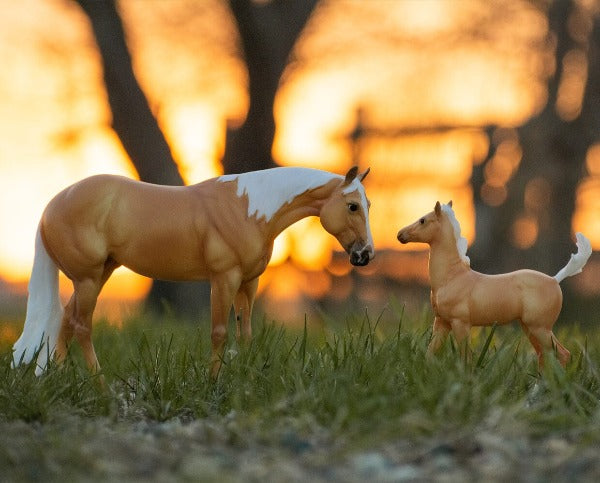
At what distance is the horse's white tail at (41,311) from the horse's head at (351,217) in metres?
1.26

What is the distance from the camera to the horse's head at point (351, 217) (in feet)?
12.6

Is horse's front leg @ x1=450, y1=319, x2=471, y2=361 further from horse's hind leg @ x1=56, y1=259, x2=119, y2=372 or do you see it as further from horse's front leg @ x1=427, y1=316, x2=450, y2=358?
horse's hind leg @ x1=56, y1=259, x2=119, y2=372

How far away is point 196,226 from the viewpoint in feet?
12.7

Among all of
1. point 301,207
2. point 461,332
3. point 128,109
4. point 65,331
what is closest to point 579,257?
point 461,332

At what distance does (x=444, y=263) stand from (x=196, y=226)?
104 cm

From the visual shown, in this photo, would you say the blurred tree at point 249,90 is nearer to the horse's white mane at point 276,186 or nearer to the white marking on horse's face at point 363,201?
the horse's white mane at point 276,186

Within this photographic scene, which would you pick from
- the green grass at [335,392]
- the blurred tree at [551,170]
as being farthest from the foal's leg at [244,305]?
the blurred tree at [551,170]

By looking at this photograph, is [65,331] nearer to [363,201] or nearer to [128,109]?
[363,201]

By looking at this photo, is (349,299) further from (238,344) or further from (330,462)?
(330,462)

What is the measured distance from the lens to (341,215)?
3.86 meters

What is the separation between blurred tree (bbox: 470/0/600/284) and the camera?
9.62m

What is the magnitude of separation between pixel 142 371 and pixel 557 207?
6872mm

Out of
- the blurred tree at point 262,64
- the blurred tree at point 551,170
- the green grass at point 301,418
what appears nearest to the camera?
the green grass at point 301,418

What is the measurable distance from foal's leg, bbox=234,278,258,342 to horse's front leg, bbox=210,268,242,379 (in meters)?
0.21
